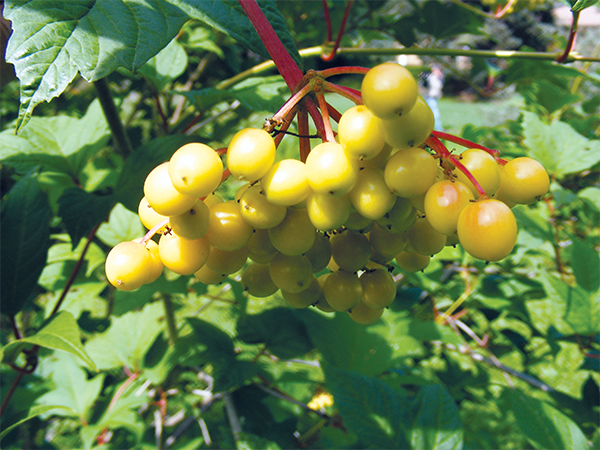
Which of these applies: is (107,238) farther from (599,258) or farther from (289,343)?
(599,258)

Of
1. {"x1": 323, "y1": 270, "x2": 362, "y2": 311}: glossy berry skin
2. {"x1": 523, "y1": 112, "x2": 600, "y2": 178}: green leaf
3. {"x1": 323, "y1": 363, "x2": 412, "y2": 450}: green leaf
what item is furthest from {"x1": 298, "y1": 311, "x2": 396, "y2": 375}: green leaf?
{"x1": 523, "y1": 112, "x2": 600, "y2": 178}: green leaf

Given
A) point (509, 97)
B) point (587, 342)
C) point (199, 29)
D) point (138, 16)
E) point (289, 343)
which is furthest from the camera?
point (509, 97)

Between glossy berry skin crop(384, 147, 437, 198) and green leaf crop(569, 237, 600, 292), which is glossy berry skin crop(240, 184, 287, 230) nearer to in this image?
glossy berry skin crop(384, 147, 437, 198)

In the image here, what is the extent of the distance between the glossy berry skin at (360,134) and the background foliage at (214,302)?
26 centimetres

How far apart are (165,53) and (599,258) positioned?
119 cm

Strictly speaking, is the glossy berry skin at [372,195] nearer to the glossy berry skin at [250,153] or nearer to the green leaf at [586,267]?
the glossy berry skin at [250,153]

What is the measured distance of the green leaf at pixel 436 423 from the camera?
67cm

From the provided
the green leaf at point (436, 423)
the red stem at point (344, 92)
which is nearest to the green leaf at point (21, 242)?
the red stem at point (344, 92)

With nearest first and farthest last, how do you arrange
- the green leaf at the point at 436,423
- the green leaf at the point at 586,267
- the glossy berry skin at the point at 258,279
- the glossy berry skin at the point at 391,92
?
the glossy berry skin at the point at 391,92 < the glossy berry skin at the point at 258,279 < the green leaf at the point at 436,423 < the green leaf at the point at 586,267

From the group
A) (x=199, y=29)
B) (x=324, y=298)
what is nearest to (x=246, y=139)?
(x=324, y=298)

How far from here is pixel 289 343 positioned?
3.16ft

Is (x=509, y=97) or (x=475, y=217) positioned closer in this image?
(x=475, y=217)

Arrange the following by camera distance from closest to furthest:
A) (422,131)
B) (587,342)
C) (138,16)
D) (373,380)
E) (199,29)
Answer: (422,131)
(138,16)
(373,380)
(587,342)
(199,29)

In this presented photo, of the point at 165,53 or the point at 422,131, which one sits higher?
the point at 422,131
